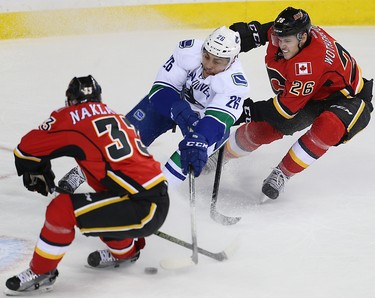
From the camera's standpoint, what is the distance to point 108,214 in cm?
263

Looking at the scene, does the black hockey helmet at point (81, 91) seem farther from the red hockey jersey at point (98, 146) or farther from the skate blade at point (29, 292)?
the skate blade at point (29, 292)

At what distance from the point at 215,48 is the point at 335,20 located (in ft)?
14.9

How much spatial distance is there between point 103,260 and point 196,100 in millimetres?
1037

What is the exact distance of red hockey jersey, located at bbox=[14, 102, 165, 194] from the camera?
262cm

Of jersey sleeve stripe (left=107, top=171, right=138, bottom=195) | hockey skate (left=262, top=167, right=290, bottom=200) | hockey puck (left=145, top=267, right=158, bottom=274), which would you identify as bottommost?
hockey skate (left=262, top=167, right=290, bottom=200)

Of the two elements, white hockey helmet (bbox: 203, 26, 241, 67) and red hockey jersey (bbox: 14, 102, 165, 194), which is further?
white hockey helmet (bbox: 203, 26, 241, 67)

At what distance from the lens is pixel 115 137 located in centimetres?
264

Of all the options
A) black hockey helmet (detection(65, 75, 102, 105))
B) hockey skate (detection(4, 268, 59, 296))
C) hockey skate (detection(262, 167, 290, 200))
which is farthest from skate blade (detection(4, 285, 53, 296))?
hockey skate (detection(262, 167, 290, 200))

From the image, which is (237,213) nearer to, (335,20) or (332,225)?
(332,225)

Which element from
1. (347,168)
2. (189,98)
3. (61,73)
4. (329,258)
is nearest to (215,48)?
(189,98)

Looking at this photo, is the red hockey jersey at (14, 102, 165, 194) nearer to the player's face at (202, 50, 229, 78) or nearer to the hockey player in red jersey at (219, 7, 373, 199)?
the player's face at (202, 50, 229, 78)

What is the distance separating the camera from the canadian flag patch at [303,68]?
12.1 feet

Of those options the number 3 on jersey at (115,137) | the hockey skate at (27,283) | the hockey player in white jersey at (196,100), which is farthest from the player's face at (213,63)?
the hockey skate at (27,283)

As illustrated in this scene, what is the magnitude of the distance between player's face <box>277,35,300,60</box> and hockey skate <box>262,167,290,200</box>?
571 mm
